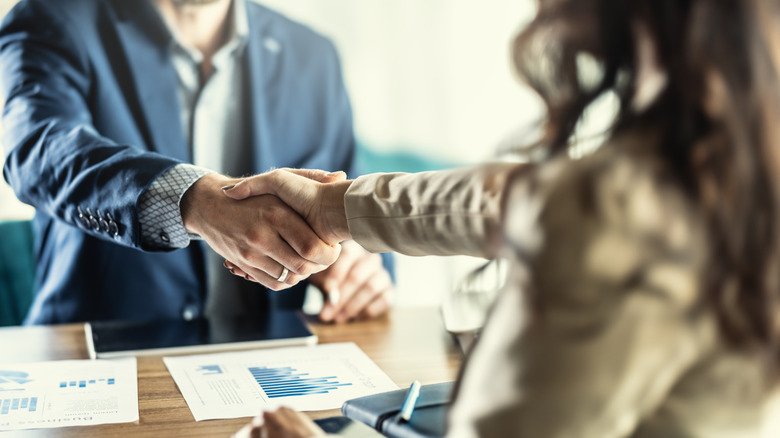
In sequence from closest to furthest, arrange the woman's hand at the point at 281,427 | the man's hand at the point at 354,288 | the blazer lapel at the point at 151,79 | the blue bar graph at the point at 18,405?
1. the woman's hand at the point at 281,427
2. the blue bar graph at the point at 18,405
3. the man's hand at the point at 354,288
4. the blazer lapel at the point at 151,79

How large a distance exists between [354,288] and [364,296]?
0.09 ft

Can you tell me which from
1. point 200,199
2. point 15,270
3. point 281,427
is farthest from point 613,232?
point 15,270

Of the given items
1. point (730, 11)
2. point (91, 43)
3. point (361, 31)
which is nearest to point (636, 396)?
point (730, 11)

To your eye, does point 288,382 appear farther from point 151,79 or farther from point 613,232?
point 151,79

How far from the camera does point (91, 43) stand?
172 centimetres

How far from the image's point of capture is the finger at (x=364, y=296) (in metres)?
1.43

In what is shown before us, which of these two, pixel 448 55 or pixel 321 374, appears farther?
pixel 448 55

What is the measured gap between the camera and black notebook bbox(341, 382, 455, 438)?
2.63 ft

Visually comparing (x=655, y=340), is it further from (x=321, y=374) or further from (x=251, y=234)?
(x=251, y=234)

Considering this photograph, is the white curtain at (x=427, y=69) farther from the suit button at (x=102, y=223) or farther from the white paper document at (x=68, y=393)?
the white paper document at (x=68, y=393)

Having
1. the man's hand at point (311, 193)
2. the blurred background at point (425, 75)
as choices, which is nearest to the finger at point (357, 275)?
the man's hand at point (311, 193)

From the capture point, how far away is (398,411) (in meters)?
0.86

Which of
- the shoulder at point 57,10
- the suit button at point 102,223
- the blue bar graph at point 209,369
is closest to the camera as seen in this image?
the blue bar graph at point 209,369

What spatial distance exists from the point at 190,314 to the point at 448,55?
60.6 inches
